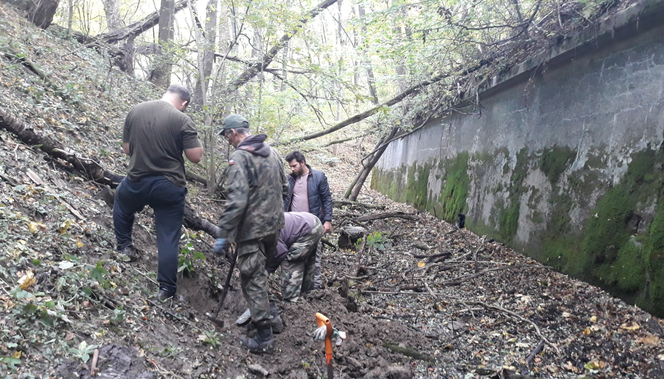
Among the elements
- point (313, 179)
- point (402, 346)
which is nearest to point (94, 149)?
point (313, 179)

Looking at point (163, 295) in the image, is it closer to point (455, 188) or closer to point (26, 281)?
point (26, 281)

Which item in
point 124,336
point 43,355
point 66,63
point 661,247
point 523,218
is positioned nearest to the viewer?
point 43,355

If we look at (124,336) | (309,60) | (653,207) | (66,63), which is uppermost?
(309,60)

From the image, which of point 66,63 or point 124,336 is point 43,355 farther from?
point 66,63

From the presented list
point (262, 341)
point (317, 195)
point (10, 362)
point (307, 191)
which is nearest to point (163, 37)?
point (307, 191)

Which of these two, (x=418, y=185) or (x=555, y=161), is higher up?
(x=555, y=161)

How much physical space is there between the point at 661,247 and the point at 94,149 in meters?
6.97

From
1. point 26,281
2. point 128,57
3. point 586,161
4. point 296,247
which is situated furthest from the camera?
point 128,57

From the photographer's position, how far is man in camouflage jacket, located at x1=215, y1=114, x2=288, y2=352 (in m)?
3.76

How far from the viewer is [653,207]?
14.2ft

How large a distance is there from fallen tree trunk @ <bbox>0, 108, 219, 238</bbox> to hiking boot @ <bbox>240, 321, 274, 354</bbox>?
123 centimetres

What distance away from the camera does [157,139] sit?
385 cm

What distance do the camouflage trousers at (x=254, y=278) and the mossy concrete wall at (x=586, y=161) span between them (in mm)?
3804

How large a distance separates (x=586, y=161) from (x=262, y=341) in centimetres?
458
